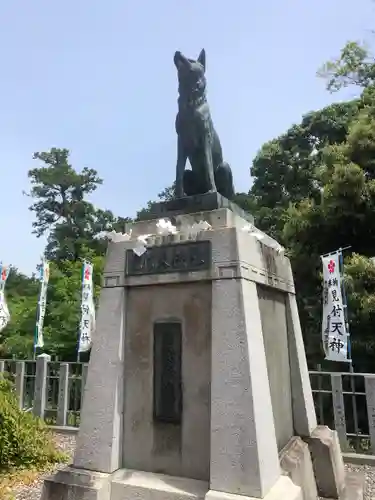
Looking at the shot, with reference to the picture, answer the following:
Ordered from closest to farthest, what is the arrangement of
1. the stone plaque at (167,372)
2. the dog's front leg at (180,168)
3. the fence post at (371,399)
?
the stone plaque at (167,372)
the dog's front leg at (180,168)
the fence post at (371,399)

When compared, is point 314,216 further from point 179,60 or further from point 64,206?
point 64,206

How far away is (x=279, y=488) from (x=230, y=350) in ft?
3.91

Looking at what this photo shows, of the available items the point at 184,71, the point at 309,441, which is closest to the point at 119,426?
the point at 309,441

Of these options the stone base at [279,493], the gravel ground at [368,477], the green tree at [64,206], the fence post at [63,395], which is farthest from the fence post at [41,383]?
the green tree at [64,206]

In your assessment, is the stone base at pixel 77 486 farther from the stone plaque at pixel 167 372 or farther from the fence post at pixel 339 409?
the fence post at pixel 339 409

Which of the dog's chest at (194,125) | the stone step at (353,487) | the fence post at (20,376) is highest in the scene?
the dog's chest at (194,125)

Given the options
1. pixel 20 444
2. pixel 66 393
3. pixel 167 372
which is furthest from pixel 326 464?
pixel 66 393

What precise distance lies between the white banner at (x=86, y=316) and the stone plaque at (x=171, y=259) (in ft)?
24.4

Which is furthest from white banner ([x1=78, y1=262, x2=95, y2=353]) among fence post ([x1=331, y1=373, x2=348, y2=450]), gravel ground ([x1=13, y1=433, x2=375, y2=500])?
fence post ([x1=331, y1=373, x2=348, y2=450])

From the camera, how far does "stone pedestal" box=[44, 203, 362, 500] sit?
3283mm

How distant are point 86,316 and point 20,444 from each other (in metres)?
5.47

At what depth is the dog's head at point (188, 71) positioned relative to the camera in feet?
14.8

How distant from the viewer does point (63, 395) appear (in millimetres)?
9188

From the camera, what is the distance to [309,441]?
4.49m
